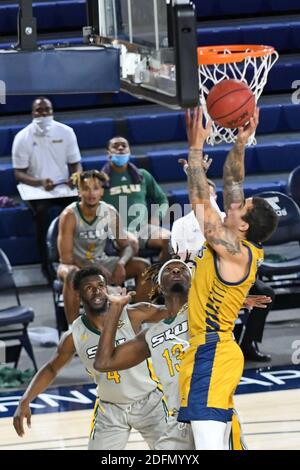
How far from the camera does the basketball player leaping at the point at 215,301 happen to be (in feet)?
15.8

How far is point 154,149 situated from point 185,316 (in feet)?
18.4

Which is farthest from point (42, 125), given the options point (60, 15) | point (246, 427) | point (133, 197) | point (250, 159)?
point (246, 427)

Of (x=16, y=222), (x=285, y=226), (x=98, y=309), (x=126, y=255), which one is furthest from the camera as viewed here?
(x=16, y=222)

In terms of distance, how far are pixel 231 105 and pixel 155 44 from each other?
553 millimetres

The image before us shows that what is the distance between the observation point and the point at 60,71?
15.8 feet

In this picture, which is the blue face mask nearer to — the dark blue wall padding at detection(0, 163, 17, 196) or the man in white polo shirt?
the man in white polo shirt

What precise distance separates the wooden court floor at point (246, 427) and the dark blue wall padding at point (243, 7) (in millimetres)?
5489

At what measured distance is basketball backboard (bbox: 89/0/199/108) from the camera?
451 centimetres

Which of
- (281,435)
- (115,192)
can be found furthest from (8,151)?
(281,435)

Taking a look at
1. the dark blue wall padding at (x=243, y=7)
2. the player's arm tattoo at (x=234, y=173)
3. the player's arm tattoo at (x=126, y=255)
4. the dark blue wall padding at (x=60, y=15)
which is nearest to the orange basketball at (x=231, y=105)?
the player's arm tattoo at (x=234, y=173)

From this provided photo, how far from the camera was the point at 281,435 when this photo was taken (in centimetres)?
675

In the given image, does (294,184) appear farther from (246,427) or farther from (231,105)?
(231,105)

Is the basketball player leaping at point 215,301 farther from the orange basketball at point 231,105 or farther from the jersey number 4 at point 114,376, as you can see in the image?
the jersey number 4 at point 114,376

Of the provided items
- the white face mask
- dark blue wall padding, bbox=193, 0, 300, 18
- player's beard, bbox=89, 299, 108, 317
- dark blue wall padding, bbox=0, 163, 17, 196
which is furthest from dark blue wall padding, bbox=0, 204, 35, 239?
player's beard, bbox=89, 299, 108, 317
